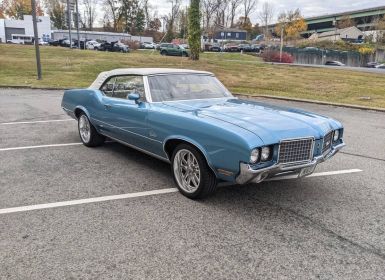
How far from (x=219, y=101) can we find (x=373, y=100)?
11110mm

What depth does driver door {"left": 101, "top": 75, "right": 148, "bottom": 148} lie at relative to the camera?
502 centimetres

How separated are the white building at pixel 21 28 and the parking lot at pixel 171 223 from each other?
75668 mm

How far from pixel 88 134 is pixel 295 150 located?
3928 mm

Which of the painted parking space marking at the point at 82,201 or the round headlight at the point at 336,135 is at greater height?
the round headlight at the point at 336,135

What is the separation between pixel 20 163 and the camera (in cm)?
564

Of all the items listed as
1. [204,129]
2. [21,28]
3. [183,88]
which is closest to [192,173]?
[204,129]

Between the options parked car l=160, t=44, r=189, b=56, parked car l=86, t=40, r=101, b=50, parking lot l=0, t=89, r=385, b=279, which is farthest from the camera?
parked car l=86, t=40, r=101, b=50

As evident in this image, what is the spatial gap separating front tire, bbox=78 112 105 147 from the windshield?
1.75 metres

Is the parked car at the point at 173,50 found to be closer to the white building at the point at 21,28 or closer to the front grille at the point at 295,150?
the front grille at the point at 295,150

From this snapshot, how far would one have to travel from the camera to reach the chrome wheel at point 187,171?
4.29m

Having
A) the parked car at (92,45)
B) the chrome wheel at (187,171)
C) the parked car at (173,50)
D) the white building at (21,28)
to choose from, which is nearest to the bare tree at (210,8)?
the white building at (21,28)

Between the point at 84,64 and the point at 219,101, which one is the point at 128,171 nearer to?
the point at 219,101

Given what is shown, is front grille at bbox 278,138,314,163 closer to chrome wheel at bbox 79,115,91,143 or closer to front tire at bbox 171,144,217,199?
front tire at bbox 171,144,217,199

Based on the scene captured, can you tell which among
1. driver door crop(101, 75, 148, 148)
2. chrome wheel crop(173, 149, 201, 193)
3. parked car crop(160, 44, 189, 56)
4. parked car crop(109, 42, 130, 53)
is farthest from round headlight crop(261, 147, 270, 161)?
parked car crop(109, 42, 130, 53)
